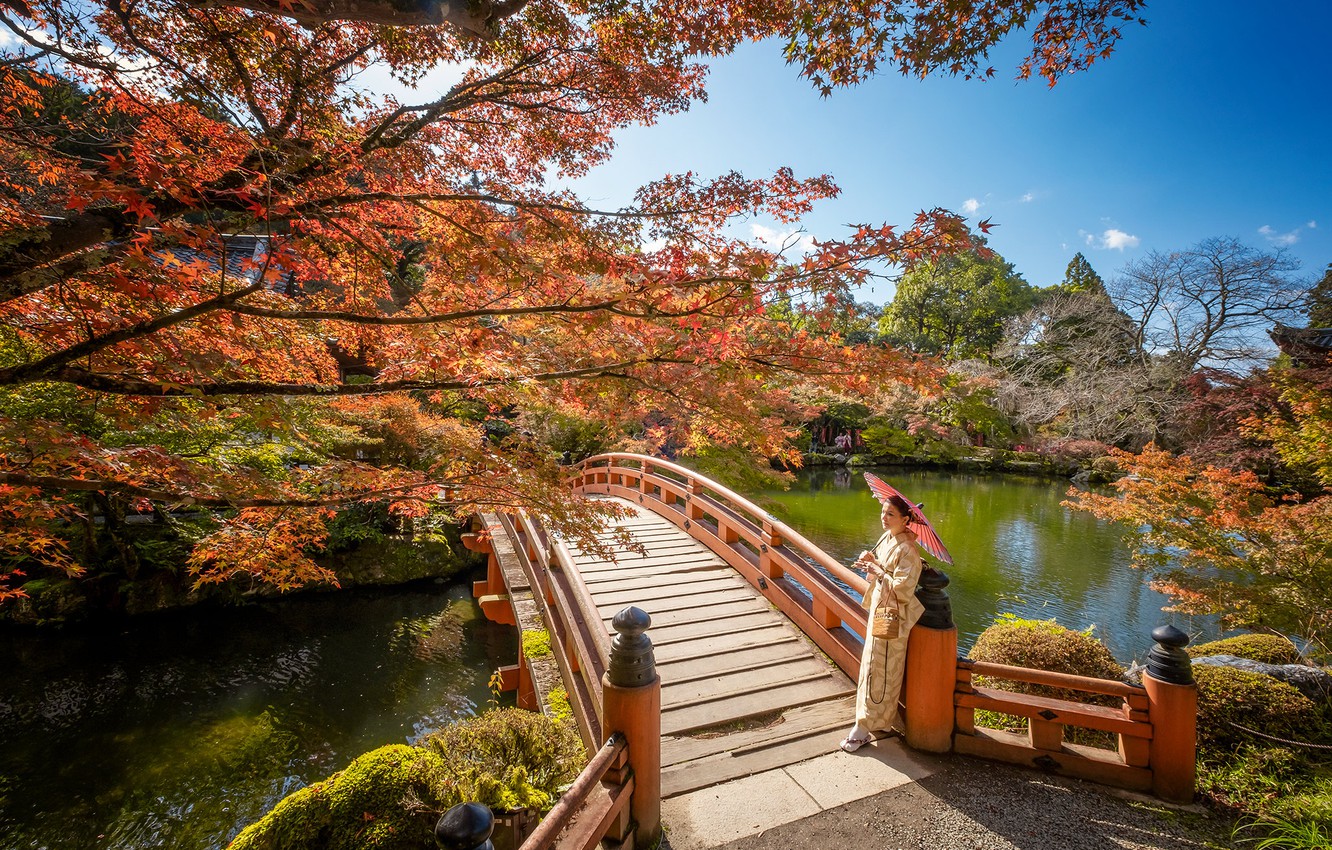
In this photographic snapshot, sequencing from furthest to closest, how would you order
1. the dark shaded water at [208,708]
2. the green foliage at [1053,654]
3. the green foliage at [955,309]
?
the green foliage at [955,309], the dark shaded water at [208,708], the green foliage at [1053,654]

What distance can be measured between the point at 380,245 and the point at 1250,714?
6.92 m

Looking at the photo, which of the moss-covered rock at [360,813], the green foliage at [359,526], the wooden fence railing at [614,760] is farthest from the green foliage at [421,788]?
the green foliage at [359,526]

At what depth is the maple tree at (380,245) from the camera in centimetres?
236

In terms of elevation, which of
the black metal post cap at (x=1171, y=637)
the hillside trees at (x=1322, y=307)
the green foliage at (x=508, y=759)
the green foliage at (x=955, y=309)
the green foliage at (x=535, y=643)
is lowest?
the green foliage at (x=535, y=643)

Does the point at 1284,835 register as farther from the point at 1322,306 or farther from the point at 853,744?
the point at 1322,306

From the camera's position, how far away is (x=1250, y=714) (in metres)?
3.40

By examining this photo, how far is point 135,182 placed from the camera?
256cm

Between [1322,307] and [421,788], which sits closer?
[421,788]

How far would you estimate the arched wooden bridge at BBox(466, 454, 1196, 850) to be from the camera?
2.80 meters

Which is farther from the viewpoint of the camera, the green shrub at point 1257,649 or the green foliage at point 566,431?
the green foliage at point 566,431

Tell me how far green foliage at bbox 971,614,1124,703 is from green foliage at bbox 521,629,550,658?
431 centimetres

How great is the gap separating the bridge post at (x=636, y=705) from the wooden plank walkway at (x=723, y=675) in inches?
17.8

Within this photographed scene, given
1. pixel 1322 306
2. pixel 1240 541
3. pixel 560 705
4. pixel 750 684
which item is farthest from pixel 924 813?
pixel 1322 306

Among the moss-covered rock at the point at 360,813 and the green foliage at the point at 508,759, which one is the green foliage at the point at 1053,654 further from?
the moss-covered rock at the point at 360,813
